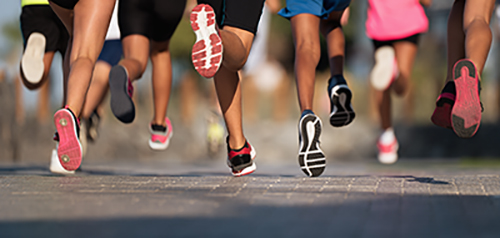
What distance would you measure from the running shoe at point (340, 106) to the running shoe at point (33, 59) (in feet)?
7.20

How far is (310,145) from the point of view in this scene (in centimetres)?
338

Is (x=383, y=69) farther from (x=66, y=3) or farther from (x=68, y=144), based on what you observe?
(x=68, y=144)

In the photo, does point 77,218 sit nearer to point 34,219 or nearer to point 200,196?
point 34,219

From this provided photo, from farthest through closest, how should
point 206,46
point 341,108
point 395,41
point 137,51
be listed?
1. point 395,41
2. point 137,51
3. point 341,108
4. point 206,46

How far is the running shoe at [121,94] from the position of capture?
382 centimetres

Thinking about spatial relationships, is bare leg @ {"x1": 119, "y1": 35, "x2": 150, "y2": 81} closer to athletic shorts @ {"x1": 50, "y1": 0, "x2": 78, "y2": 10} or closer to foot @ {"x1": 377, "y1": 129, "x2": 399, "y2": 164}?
athletic shorts @ {"x1": 50, "y1": 0, "x2": 78, "y2": 10}

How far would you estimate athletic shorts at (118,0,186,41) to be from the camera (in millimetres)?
4309

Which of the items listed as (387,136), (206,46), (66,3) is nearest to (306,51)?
(206,46)

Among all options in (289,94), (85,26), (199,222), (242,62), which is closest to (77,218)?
(199,222)

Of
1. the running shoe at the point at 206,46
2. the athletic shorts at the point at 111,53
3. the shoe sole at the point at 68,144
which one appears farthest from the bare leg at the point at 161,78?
the running shoe at the point at 206,46

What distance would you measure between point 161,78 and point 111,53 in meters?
0.76

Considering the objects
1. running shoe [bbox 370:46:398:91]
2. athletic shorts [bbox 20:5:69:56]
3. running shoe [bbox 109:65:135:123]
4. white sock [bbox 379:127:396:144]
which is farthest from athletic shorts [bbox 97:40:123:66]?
white sock [bbox 379:127:396:144]

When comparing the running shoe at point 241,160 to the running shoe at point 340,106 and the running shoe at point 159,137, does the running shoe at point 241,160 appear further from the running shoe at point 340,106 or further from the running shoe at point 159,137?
the running shoe at point 159,137

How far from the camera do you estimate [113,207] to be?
236cm
